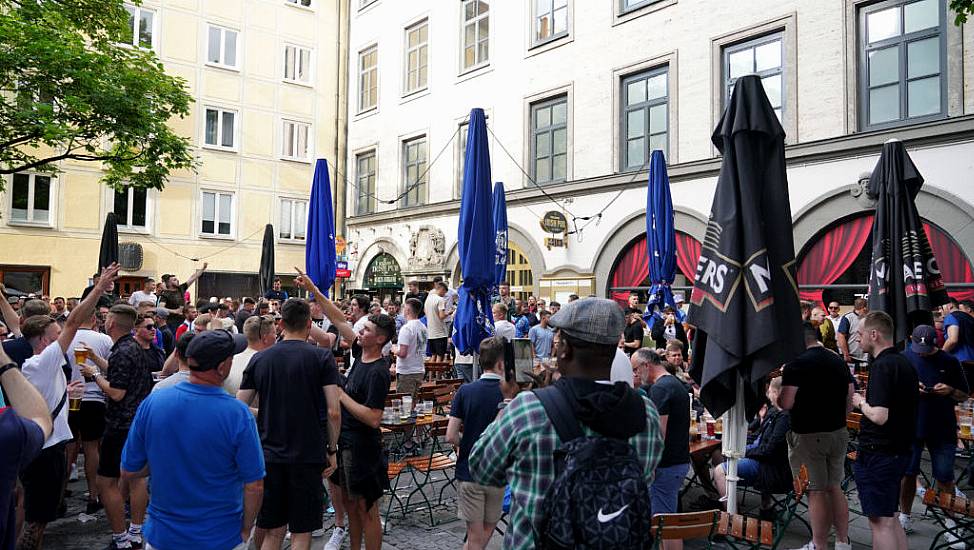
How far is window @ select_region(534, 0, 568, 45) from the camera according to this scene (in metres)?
19.8

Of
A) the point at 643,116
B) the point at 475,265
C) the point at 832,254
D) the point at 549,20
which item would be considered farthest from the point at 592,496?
the point at 549,20

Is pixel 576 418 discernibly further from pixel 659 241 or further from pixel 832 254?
pixel 832 254

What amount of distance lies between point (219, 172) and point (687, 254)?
61.3ft

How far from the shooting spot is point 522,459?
2451 millimetres

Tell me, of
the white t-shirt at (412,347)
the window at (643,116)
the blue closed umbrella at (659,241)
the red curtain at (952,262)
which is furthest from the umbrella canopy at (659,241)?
the white t-shirt at (412,347)

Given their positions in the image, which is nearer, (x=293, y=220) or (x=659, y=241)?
(x=659, y=241)

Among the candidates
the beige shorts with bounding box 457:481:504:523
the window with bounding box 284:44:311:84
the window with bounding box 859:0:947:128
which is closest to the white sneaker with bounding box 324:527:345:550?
the beige shorts with bounding box 457:481:504:523

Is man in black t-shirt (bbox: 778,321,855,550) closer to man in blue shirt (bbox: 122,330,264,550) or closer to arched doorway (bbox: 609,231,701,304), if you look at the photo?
man in blue shirt (bbox: 122,330,264,550)

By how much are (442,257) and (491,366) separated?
17.8m

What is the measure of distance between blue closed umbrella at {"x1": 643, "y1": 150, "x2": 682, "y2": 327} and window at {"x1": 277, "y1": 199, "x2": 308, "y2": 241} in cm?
1839

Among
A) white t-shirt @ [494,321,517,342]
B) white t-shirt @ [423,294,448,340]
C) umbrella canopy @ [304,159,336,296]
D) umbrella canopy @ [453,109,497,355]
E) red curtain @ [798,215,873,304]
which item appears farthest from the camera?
red curtain @ [798,215,873,304]

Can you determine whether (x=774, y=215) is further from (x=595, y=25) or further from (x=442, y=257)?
(x=442, y=257)

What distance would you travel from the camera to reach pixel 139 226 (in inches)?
1005

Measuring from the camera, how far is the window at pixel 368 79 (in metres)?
27.1
